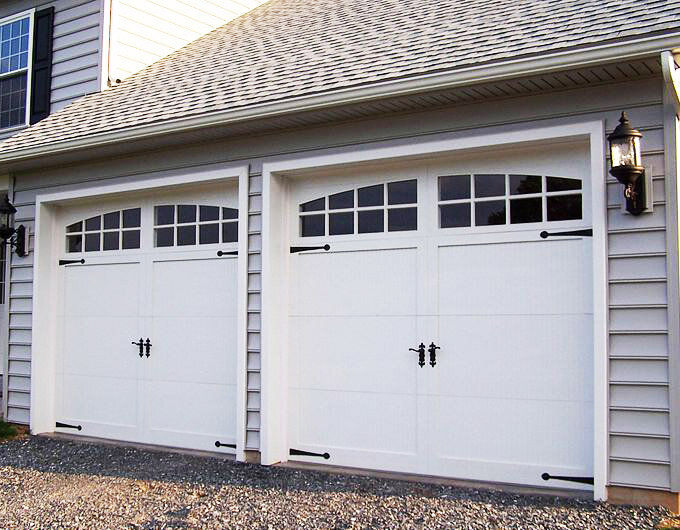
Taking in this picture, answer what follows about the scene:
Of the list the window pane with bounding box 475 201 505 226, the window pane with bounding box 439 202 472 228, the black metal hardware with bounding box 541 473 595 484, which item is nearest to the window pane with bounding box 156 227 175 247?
the window pane with bounding box 439 202 472 228

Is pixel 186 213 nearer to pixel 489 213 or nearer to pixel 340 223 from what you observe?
pixel 340 223

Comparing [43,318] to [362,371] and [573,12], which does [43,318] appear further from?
[573,12]

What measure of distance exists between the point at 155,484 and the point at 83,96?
4.86 metres

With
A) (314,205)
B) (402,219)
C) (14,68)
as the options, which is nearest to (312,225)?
(314,205)

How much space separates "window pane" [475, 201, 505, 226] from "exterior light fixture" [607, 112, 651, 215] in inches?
35.8

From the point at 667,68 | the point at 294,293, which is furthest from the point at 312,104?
the point at 667,68

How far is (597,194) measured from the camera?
4766 millimetres

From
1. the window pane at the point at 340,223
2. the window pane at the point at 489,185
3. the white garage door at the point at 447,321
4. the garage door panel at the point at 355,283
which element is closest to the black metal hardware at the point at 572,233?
the white garage door at the point at 447,321

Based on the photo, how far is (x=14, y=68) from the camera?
9.20m

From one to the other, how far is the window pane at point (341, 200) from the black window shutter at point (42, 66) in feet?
14.6

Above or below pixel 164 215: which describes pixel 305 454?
below

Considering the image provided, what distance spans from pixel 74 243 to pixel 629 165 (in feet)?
18.2

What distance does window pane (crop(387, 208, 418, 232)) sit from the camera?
5.68 m

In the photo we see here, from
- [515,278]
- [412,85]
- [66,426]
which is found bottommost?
[66,426]
